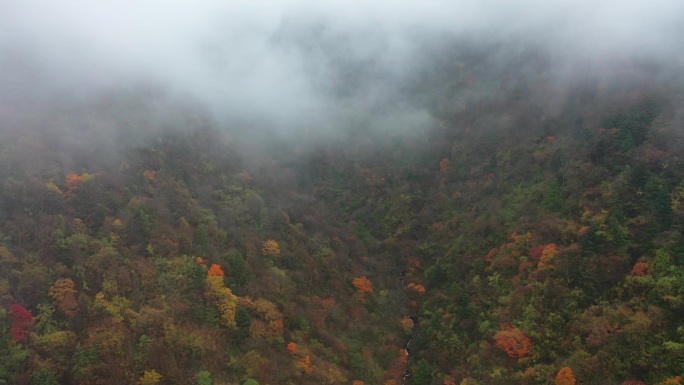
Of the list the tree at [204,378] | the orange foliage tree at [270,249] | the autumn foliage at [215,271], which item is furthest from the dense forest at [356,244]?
the autumn foliage at [215,271]

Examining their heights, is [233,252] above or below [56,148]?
below

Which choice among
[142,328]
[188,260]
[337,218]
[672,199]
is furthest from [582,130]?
[142,328]

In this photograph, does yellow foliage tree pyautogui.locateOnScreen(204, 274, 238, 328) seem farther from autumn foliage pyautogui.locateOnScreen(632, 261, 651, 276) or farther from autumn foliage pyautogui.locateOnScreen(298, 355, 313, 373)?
autumn foliage pyautogui.locateOnScreen(632, 261, 651, 276)

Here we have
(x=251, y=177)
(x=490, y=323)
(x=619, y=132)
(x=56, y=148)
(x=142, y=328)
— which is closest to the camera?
(x=142, y=328)

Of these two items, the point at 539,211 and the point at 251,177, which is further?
the point at 251,177

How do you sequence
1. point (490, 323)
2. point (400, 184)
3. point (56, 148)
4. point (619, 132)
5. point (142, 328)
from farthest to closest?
point (400, 184) → point (56, 148) → point (619, 132) → point (490, 323) → point (142, 328)

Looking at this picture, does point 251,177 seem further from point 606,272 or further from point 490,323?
point 606,272

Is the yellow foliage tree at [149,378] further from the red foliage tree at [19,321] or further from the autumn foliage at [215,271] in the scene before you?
the autumn foliage at [215,271]

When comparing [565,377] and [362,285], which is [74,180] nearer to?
[362,285]
